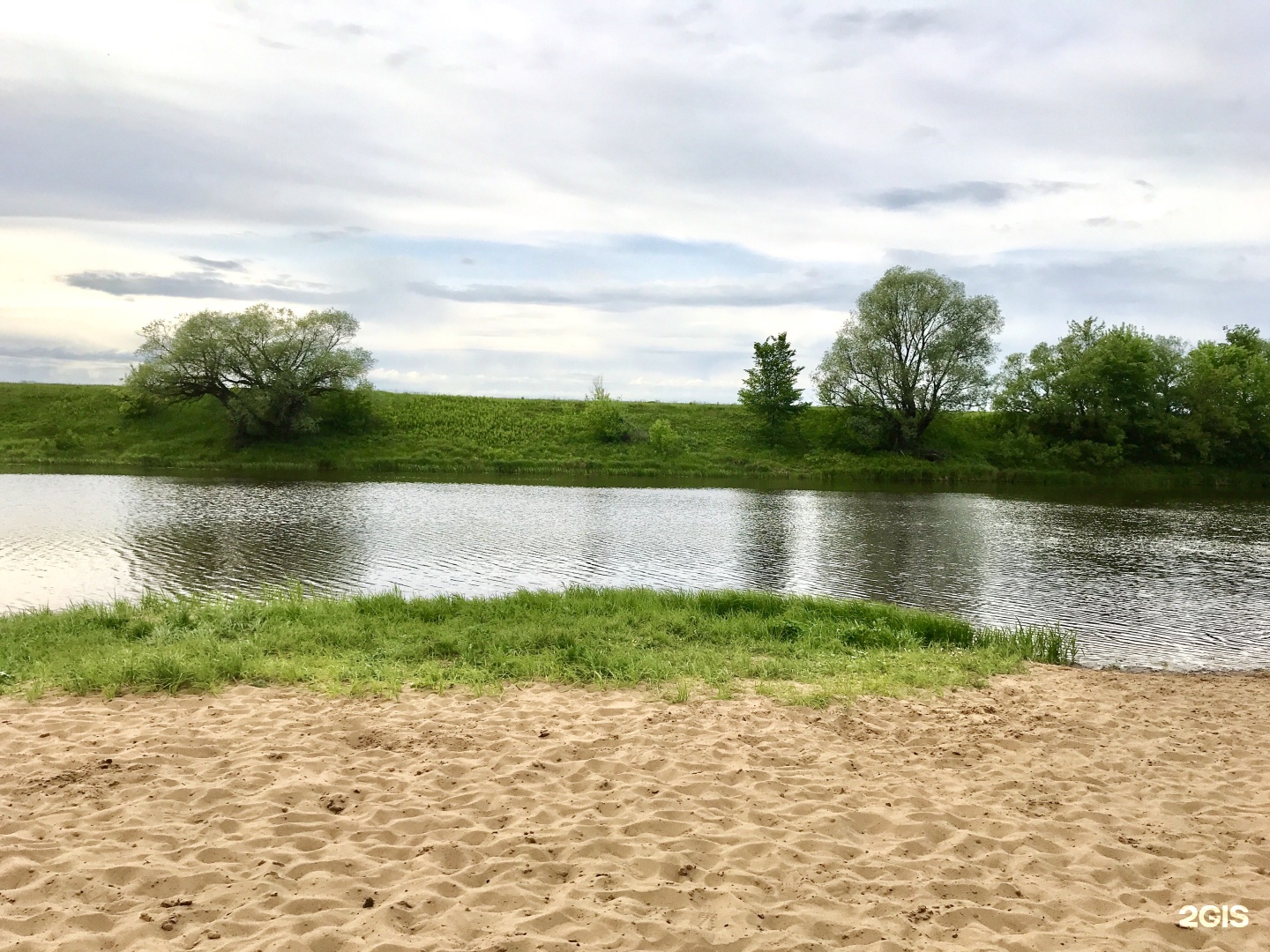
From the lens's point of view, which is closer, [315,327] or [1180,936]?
[1180,936]

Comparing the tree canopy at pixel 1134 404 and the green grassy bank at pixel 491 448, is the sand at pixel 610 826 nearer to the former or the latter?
the green grassy bank at pixel 491 448

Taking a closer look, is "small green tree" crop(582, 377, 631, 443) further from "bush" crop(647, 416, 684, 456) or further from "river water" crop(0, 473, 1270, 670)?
"river water" crop(0, 473, 1270, 670)

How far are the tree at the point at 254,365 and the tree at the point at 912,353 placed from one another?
3570 cm

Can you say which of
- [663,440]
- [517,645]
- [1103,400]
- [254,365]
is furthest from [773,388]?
[517,645]

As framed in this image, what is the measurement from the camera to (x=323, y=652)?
39.3 feet

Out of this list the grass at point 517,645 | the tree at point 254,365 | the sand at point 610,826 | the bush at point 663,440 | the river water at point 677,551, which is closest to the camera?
the sand at point 610,826

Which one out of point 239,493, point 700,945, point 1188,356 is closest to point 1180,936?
point 700,945

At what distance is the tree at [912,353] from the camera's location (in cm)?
6112

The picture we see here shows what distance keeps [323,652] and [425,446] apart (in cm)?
5032

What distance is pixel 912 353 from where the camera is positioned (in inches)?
2461

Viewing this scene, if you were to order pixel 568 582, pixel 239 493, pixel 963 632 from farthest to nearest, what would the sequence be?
pixel 239 493
pixel 568 582
pixel 963 632

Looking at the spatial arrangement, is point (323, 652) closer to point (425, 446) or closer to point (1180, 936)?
point (1180, 936)

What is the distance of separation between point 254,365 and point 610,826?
5859 centimetres

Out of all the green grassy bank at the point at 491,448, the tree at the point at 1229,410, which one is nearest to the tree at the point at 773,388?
the green grassy bank at the point at 491,448
